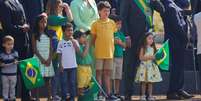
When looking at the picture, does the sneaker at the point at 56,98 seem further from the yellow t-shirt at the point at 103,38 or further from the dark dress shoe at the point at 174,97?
the dark dress shoe at the point at 174,97

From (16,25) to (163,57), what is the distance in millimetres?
2633

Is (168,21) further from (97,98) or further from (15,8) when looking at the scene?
(15,8)

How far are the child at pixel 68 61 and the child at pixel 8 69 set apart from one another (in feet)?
2.38

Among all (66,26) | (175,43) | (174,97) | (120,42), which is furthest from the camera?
(175,43)

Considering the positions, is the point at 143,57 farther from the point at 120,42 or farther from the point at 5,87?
the point at 5,87

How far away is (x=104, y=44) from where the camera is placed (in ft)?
35.7

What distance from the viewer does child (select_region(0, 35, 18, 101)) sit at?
33.3 feet

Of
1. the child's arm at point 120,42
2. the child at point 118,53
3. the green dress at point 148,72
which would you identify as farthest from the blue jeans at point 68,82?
the green dress at point 148,72

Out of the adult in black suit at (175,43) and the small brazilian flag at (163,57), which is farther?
the adult in black suit at (175,43)

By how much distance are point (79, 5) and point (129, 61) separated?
1.36 metres

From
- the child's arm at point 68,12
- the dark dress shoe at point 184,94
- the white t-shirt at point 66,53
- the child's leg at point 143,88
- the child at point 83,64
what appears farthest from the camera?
the dark dress shoe at point 184,94

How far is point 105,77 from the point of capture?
10.9 meters

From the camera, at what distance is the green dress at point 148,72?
11.2 meters

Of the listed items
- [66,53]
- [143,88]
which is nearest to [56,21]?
[66,53]
